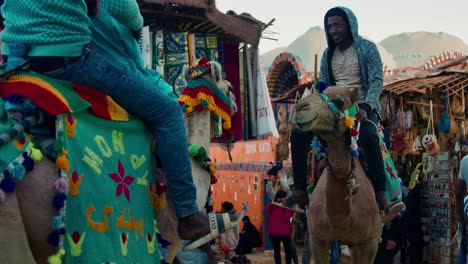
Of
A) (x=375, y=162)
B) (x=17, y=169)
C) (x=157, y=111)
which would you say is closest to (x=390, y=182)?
(x=375, y=162)

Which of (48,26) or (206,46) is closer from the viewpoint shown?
(48,26)

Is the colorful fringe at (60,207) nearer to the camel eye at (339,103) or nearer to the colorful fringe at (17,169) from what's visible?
the colorful fringe at (17,169)

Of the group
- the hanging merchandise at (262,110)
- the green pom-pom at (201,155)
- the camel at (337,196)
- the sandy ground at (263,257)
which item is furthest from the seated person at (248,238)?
the green pom-pom at (201,155)

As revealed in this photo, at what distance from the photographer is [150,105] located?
115 inches

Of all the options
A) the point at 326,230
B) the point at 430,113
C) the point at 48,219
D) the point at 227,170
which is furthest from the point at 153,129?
the point at 227,170

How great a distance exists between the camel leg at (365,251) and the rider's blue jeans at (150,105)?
2.63 metres

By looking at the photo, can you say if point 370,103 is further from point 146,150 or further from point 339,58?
point 146,150

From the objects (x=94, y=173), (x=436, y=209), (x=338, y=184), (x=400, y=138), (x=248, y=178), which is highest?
(x=400, y=138)

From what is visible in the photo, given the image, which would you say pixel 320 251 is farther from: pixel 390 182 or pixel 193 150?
pixel 193 150

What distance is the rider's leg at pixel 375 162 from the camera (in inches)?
212

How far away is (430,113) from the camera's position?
10219mm

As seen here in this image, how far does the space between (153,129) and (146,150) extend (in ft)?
0.37

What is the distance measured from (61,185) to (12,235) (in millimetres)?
278

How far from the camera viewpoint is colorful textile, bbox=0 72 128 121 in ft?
8.11
